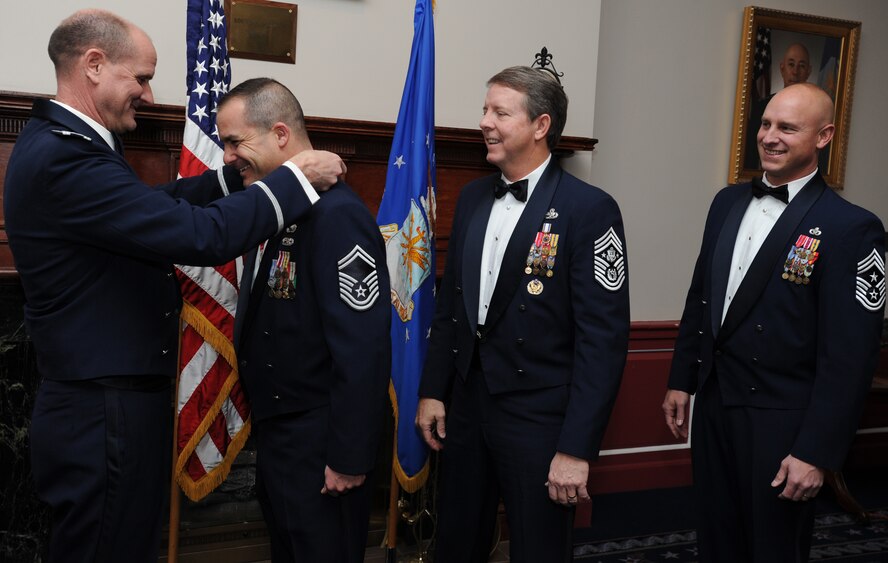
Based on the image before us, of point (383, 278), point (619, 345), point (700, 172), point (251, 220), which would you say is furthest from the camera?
point (700, 172)

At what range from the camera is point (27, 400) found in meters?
2.76

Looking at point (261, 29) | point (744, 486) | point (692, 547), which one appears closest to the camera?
point (744, 486)

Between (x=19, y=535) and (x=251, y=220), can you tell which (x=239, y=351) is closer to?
(x=251, y=220)

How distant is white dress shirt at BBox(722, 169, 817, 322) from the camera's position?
88.7 inches

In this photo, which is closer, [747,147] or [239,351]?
[239,351]

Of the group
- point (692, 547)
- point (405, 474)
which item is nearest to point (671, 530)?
point (692, 547)

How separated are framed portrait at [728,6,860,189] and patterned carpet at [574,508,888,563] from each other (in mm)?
1788

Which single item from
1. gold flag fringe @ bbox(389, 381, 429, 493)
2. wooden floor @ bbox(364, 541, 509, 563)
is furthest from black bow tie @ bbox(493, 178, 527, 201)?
wooden floor @ bbox(364, 541, 509, 563)

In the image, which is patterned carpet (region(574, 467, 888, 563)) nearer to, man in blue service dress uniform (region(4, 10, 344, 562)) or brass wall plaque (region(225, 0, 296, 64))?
man in blue service dress uniform (region(4, 10, 344, 562))

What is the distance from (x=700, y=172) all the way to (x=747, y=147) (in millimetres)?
294

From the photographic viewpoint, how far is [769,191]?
2262 mm

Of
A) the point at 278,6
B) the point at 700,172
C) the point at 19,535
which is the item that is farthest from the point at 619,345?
the point at 700,172

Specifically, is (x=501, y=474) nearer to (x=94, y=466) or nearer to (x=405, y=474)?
(x=405, y=474)

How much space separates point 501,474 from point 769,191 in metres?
1.08
